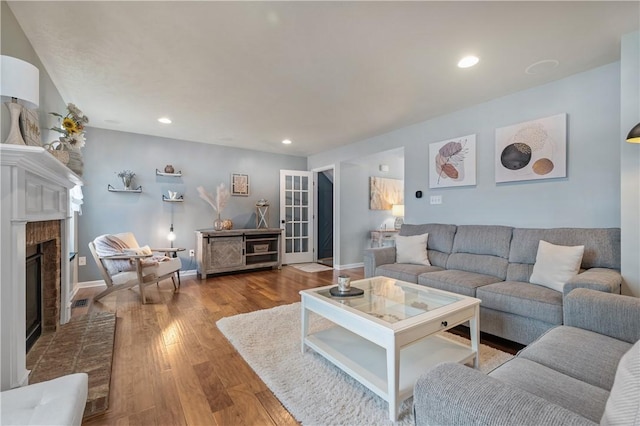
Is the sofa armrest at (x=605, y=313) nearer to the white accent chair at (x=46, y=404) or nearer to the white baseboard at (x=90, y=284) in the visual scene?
the white accent chair at (x=46, y=404)

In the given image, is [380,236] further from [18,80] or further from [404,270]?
[18,80]

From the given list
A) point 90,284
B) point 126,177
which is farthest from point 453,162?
point 90,284

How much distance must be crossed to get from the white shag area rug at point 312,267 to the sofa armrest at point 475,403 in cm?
436

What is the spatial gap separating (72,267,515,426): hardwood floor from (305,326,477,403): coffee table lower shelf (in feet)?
1.41

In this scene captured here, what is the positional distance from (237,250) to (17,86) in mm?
3594

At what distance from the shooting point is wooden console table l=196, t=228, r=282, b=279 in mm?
4496

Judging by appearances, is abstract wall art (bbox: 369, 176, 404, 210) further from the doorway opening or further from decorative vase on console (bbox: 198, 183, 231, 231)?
decorative vase on console (bbox: 198, 183, 231, 231)

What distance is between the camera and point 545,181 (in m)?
2.74

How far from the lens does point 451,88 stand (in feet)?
9.18

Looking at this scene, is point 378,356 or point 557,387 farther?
point 378,356

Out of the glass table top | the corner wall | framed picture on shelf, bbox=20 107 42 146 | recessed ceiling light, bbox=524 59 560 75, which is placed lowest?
the glass table top

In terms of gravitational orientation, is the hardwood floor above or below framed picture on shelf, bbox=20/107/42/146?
below

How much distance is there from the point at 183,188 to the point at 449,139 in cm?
421

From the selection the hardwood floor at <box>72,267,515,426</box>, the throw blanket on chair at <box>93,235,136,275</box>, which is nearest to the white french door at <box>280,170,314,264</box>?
the hardwood floor at <box>72,267,515,426</box>
